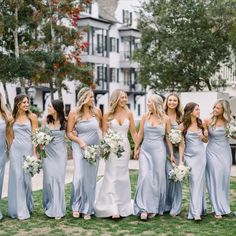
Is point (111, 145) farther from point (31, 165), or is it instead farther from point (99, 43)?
point (99, 43)

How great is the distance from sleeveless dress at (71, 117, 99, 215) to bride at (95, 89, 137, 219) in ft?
0.66

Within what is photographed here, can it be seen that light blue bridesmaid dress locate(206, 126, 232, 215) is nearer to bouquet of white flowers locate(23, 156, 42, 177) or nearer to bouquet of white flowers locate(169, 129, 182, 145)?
bouquet of white flowers locate(169, 129, 182, 145)

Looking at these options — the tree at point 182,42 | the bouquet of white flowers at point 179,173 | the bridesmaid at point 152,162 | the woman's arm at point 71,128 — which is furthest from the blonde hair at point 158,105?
the tree at point 182,42

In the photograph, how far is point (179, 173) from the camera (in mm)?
8516

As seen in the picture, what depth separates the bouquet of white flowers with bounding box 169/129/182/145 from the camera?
8617 mm

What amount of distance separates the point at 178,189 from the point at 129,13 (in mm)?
A: 49990

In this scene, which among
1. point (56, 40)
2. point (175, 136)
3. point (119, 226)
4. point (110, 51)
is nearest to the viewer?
point (119, 226)

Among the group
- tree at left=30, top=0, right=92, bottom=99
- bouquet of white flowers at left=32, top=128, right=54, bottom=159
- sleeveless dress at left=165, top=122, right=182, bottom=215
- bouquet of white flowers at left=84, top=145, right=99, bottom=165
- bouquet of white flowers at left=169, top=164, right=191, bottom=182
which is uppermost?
tree at left=30, top=0, right=92, bottom=99

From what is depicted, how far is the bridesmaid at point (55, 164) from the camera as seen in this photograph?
8906 mm

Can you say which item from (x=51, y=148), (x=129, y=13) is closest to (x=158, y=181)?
(x=51, y=148)

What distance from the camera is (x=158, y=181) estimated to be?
897cm

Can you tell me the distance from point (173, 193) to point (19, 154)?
268 cm

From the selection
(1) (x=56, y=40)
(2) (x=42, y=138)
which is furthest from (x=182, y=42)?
(2) (x=42, y=138)

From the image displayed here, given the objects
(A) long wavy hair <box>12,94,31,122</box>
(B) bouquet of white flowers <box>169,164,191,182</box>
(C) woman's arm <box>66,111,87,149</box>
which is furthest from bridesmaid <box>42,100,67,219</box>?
(B) bouquet of white flowers <box>169,164,191,182</box>
